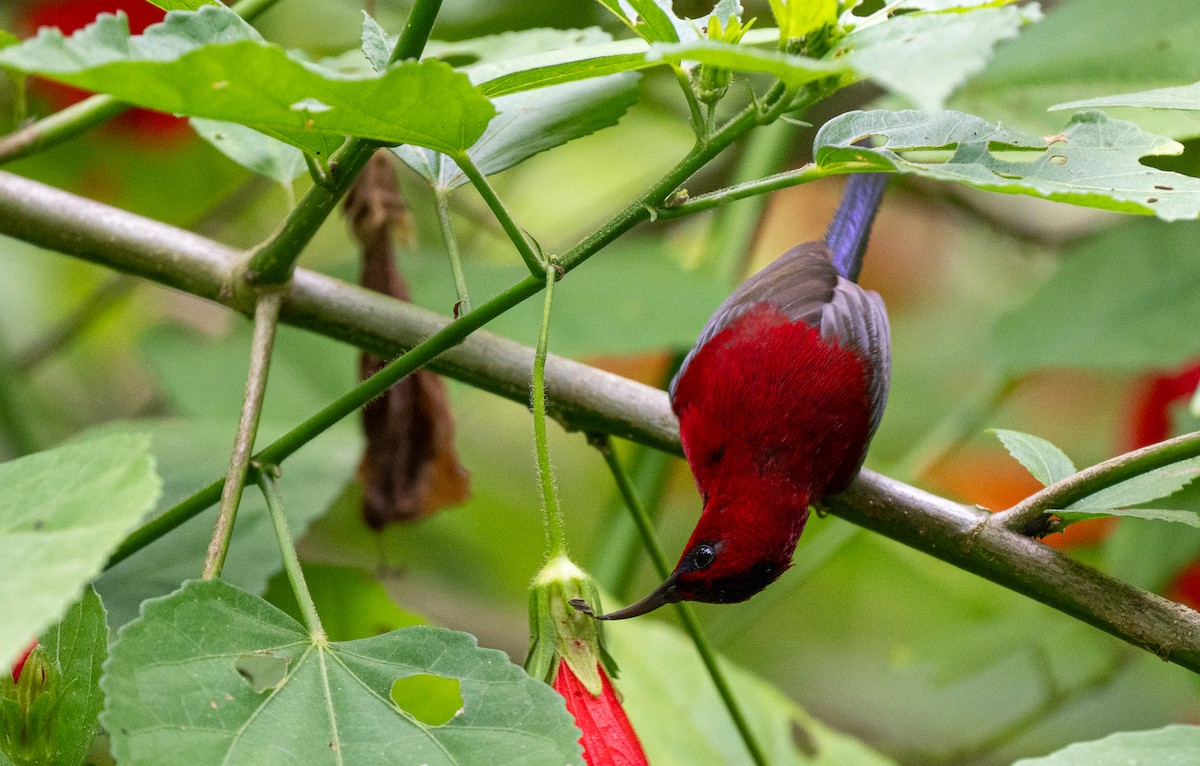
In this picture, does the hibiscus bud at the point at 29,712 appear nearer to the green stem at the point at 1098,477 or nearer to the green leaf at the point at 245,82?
the green leaf at the point at 245,82

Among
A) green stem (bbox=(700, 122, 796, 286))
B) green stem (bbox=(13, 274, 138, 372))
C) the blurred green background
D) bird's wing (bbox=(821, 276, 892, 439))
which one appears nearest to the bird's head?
bird's wing (bbox=(821, 276, 892, 439))

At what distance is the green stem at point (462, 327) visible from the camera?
0.91 metres

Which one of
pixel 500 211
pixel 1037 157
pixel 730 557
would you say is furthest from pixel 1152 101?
pixel 730 557

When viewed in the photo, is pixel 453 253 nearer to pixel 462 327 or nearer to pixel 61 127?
pixel 462 327

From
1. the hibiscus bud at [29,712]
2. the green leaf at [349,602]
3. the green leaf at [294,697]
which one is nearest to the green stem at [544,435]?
the green leaf at [294,697]

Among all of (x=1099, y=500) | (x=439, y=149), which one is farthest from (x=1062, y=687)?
(x=439, y=149)

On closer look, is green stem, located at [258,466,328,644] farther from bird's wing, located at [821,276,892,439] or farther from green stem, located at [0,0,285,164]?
bird's wing, located at [821,276,892,439]

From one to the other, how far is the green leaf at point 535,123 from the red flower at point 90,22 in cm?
121

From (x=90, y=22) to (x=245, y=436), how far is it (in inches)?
67.7

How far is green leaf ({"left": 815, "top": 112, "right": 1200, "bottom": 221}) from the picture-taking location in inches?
32.8

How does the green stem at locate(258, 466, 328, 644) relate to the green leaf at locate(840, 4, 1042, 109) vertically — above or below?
below

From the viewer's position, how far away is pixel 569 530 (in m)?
3.34

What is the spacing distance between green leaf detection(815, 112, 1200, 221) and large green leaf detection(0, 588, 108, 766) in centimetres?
74

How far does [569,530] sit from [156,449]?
1.80 m
